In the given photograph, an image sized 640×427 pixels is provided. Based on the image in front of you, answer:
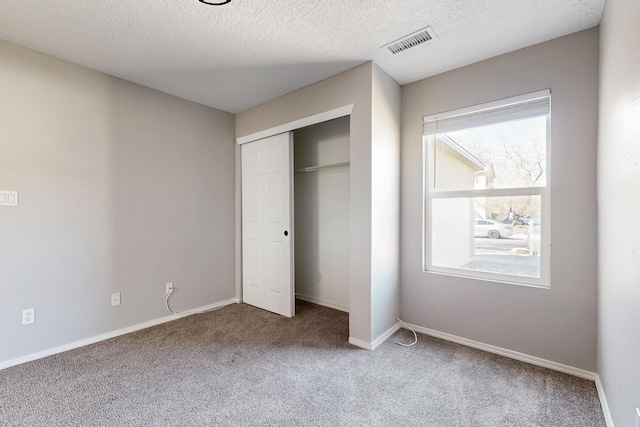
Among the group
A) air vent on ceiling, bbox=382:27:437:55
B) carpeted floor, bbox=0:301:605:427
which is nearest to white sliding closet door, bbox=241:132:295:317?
carpeted floor, bbox=0:301:605:427

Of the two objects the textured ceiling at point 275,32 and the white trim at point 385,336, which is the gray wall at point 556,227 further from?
the white trim at point 385,336

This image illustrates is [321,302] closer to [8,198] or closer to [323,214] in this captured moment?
[323,214]

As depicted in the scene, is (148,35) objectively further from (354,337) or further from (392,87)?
(354,337)

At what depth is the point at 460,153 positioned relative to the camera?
268 cm

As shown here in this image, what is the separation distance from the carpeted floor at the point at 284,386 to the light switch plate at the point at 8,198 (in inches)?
49.3

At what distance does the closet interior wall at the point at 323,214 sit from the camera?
347 cm

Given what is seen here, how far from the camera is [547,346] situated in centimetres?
216

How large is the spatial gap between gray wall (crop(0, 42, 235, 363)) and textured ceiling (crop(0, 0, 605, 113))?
1.09 feet

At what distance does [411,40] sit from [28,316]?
3.72m

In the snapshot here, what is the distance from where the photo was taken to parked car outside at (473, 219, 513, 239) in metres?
2.41

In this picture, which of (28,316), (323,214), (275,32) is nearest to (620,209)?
(275,32)

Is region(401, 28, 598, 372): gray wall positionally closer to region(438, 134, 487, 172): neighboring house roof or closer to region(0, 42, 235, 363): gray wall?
region(438, 134, 487, 172): neighboring house roof

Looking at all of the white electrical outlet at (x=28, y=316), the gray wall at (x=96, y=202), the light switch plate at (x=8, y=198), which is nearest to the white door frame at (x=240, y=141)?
the gray wall at (x=96, y=202)

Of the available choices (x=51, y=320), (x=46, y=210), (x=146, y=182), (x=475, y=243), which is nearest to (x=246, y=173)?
(x=146, y=182)
